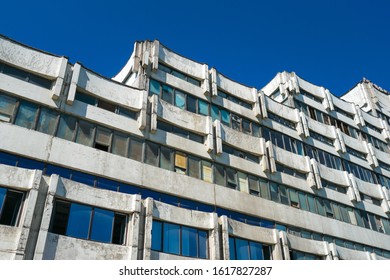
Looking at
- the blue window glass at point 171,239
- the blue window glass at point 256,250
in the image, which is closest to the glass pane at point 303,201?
the blue window glass at point 256,250

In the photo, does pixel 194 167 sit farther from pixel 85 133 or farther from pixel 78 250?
pixel 78 250

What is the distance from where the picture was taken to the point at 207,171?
23.6 m

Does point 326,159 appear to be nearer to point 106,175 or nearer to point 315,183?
point 315,183

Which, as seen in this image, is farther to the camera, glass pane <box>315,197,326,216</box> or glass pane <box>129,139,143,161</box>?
glass pane <box>315,197,326,216</box>

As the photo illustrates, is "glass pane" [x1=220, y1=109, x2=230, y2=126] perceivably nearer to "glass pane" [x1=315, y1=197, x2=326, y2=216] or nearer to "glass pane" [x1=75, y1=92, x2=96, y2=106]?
"glass pane" [x1=315, y1=197, x2=326, y2=216]

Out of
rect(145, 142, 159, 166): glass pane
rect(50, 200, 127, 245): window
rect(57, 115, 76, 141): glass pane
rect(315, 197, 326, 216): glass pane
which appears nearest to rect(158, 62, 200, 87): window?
rect(145, 142, 159, 166): glass pane

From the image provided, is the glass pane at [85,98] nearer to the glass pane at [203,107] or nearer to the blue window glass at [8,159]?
the blue window glass at [8,159]

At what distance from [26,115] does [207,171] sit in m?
11.7

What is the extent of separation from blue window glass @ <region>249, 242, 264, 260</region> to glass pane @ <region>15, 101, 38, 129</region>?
48.8 feet

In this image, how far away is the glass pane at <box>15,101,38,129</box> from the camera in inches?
723

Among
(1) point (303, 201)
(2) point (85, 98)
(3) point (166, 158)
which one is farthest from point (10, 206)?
(1) point (303, 201)

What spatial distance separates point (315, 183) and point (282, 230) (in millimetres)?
6617

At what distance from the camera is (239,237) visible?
2158cm

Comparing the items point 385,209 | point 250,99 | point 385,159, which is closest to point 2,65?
point 250,99
